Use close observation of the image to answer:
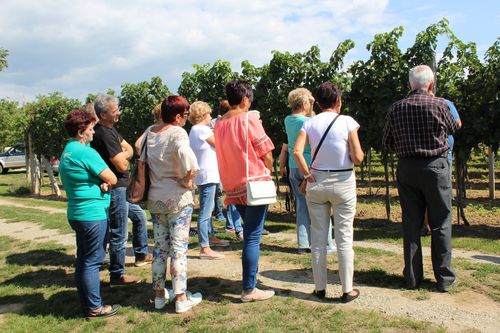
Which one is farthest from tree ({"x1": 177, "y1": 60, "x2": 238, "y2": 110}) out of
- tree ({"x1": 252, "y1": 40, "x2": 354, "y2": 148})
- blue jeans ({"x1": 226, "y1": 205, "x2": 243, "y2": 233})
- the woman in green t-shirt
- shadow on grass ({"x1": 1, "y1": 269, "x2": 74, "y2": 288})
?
the woman in green t-shirt

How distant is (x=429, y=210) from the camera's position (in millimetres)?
4223

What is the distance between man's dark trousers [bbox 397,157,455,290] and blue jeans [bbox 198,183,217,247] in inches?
97.0

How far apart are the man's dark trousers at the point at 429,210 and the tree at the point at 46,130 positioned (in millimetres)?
14168

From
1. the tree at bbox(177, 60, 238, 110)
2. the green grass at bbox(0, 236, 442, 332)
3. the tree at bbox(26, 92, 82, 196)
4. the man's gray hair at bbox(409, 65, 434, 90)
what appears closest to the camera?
the green grass at bbox(0, 236, 442, 332)

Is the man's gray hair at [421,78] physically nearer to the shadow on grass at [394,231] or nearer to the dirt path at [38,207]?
the shadow on grass at [394,231]

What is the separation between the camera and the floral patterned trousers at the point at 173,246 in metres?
3.99

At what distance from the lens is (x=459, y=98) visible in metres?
7.47

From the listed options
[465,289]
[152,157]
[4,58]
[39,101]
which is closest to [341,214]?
[465,289]

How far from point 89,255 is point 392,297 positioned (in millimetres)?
2781

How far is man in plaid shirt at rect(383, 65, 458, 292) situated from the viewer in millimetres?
4094

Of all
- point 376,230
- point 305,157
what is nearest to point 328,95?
point 305,157

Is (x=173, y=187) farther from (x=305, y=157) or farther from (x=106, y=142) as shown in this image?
(x=305, y=157)

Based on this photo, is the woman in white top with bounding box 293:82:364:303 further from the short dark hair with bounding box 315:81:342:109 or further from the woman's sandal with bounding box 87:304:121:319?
the woman's sandal with bounding box 87:304:121:319

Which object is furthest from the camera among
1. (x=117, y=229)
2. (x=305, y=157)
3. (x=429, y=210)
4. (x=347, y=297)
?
(x=305, y=157)
